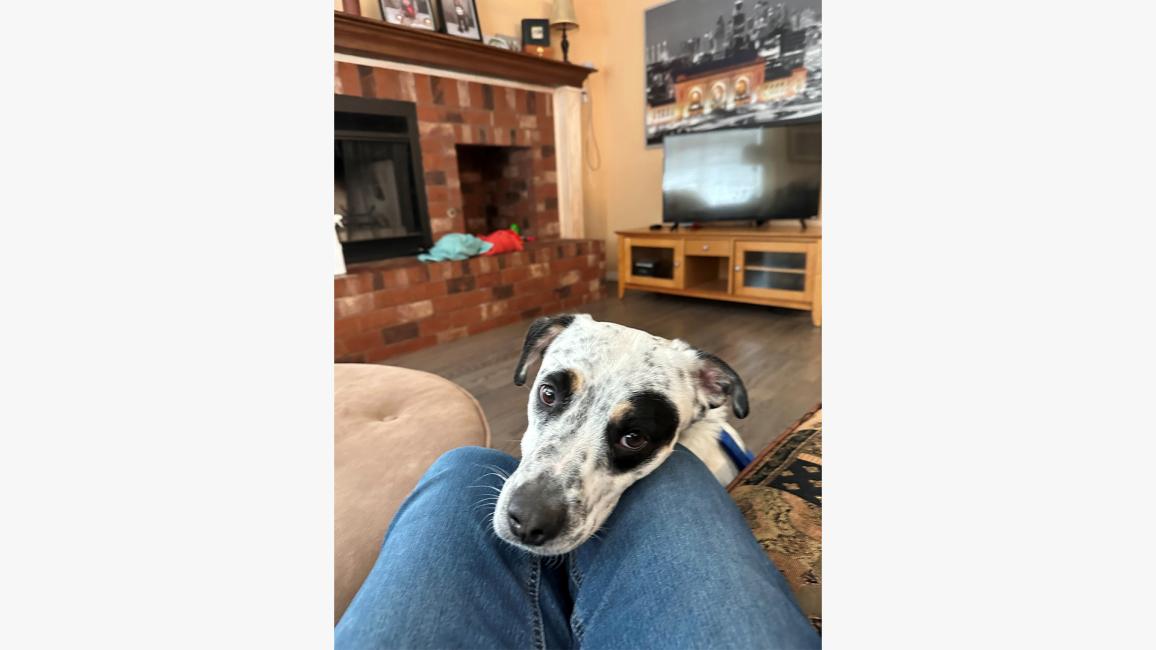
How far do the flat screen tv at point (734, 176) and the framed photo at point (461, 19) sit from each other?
0.94 feet

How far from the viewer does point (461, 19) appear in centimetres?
42

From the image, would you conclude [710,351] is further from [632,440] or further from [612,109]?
[612,109]

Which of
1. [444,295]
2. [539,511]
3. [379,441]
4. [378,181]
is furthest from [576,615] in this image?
[378,181]

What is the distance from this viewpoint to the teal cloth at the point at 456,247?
1.82 ft

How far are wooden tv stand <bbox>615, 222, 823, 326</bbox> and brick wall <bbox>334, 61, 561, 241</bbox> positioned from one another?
13 centimetres

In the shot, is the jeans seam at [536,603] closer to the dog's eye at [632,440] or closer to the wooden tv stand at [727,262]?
the dog's eye at [632,440]

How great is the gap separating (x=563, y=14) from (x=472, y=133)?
0.19m

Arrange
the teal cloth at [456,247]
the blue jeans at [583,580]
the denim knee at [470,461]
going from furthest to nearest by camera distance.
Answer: the teal cloth at [456,247] → the denim knee at [470,461] → the blue jeans at [583,580]

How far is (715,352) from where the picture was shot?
0.41 metres

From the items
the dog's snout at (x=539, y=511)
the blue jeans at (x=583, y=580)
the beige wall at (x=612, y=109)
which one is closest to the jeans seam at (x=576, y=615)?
the blue jeans at (x=583, y=580)
